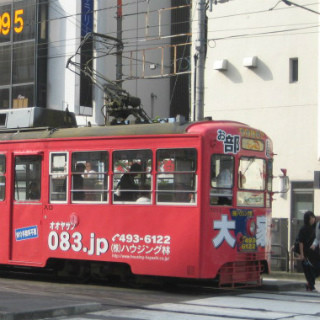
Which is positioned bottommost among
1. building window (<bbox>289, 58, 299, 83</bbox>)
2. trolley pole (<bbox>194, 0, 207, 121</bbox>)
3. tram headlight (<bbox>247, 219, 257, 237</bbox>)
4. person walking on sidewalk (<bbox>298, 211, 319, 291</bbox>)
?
person walking on sidewalk (<bbox>298, 211, 319, 291</bbox>)

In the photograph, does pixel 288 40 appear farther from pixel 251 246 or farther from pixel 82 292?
pixel 82 292

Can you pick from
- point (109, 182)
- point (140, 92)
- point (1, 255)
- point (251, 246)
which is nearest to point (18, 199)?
point (1, 255)

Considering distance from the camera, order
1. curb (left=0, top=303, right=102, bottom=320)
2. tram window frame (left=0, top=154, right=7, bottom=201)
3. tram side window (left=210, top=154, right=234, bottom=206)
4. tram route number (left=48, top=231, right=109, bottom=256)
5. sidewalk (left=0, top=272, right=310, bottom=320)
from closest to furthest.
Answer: curb (left=0, top=303, right=102, bottom=320) → sidewalk (left=0, top=272, right=310, bottom=320) → tram side window (left=210, top=154, right=234, bottom=206) → tram route number (left=48, top=231, right=109, bottom=256) → tram window frame (left=0, top=154, right=7, bottom=201)

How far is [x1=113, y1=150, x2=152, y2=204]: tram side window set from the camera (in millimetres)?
14102

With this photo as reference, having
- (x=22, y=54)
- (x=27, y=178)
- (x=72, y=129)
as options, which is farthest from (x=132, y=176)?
(x=22, y=54)

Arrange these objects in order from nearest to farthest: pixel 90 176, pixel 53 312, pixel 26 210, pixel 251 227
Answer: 1. pixel 53 312
2. pixel 251 227
3. pixel 90 176
4. pixel 26 210

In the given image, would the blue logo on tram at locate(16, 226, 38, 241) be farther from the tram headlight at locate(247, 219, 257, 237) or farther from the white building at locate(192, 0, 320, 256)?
the white building at locate(192, 0, 320, 256)

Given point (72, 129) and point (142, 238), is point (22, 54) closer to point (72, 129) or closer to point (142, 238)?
point (72, 129)

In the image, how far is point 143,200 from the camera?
14.2 metres

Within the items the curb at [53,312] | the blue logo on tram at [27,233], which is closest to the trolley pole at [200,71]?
the blue logo on tram at [27,233]

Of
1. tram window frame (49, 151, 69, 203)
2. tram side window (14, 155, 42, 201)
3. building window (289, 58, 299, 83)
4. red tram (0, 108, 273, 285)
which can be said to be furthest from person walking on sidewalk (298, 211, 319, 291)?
building window (289, 58, 299, 83)

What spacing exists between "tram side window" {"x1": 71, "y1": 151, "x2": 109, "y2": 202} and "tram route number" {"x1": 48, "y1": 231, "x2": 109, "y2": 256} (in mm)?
714

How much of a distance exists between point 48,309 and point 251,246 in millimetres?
5157

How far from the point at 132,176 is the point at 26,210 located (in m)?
2.70
